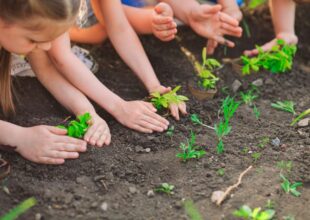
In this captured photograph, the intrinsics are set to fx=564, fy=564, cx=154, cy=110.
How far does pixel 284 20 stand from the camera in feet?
12.0

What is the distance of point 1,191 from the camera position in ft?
7.48

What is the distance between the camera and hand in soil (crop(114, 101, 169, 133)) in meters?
2.80

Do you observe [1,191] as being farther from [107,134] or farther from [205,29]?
[205,29]

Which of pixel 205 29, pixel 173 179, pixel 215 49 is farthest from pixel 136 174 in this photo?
pixel 215 49

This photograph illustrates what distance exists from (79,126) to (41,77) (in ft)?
1.63

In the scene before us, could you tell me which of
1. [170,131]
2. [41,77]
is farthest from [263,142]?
[41,77]

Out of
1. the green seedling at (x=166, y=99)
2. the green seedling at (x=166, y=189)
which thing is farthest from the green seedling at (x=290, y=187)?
the green seedling at (x=166, y=99)

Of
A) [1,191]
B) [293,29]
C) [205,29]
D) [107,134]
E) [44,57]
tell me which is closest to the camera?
[1,191]

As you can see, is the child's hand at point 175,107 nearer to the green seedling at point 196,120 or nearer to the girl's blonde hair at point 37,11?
the green seedling at point 196,120

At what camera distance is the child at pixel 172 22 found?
307 cm

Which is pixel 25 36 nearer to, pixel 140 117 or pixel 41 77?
pixel 41 77

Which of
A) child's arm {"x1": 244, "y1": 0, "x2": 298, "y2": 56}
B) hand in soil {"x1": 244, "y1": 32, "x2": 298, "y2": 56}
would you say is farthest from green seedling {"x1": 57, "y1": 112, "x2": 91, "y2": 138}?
child's arm {"x1": 244, "y1": 0, "x2": 298, "y2": 56}

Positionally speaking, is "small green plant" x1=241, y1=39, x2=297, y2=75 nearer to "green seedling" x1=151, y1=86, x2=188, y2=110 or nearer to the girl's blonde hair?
"green seedling" x1=151, y1=86, x2=188, y2=110

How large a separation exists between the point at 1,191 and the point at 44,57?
89 centimetres
